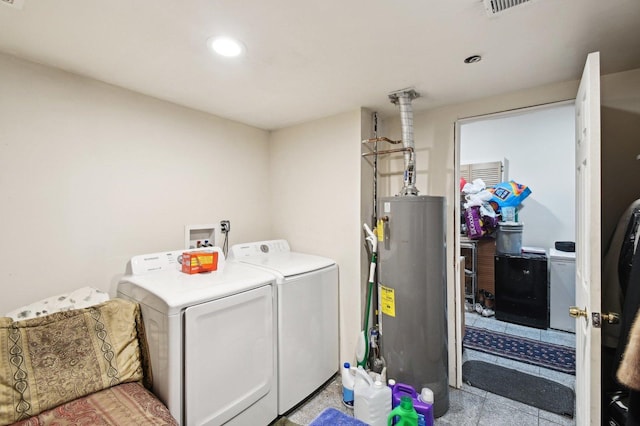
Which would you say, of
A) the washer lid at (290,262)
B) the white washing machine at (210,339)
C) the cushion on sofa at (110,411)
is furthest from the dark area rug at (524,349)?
the cushion on sofa at (110,411)

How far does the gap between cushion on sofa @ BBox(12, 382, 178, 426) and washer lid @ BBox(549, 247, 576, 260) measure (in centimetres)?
403

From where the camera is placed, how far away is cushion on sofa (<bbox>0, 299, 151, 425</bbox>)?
1222 mm

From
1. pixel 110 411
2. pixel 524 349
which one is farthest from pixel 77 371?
pixel 524 349

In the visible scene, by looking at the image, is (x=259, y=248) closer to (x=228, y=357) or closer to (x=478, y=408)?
(x=228, y=357)

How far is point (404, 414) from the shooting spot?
166cm

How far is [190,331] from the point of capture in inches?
56.8

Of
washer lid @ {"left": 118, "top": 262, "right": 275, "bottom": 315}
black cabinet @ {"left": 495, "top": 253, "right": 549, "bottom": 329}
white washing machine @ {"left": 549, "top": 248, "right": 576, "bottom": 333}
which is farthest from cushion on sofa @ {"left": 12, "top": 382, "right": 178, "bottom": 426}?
white washing machine @ {"left": 549, "top": 248, "right": 576, "bottom": 333}

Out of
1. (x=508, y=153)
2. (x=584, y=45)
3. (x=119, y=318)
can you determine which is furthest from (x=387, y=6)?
(x=508, y=153)

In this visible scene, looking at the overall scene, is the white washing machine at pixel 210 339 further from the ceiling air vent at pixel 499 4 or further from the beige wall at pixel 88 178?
the ceiling air vent at pixel 499 4

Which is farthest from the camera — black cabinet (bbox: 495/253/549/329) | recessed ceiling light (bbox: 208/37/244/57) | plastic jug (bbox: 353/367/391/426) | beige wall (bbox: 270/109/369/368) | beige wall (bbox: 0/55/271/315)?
black cabinet (bbox: 495/253/549/329)

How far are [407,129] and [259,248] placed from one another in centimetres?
162

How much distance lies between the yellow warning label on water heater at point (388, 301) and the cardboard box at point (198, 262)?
1220mm

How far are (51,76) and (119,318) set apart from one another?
4.80 feet

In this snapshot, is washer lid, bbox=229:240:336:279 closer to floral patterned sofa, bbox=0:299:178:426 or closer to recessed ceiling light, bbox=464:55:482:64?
floral patterned sofa, bbox=0:299:178:426
